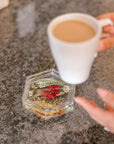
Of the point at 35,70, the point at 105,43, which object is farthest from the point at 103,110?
the point at 35,70

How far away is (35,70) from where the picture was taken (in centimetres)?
67

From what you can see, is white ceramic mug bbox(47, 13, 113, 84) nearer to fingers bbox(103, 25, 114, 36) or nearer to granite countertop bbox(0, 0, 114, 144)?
fingers bbox(103, 25, 114, 36)

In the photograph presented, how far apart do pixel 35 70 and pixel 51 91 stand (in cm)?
13

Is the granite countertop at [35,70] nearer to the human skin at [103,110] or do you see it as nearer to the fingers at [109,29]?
the human skin at [103,110]

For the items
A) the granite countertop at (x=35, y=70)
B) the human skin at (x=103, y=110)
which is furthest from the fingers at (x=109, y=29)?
the granite countertop at (x=35, y=70)

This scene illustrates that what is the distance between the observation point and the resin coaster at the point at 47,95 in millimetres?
534

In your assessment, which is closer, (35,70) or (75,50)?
(75,50)

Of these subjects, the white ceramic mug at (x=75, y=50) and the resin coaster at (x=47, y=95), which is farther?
the resin coaster at (x=47, y=95)

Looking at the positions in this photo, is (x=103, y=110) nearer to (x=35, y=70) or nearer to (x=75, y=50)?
(x=75, y=50)

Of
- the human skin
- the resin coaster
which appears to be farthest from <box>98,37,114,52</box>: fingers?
the resin coaster

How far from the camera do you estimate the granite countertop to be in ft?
1.65

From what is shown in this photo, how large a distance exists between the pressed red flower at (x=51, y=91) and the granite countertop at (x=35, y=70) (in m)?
0.07

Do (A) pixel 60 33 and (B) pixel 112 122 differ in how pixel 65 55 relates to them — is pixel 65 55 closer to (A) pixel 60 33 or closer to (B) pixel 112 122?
(A) pixel 60 33

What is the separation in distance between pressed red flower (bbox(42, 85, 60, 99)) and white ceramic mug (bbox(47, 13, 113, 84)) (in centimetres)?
10
